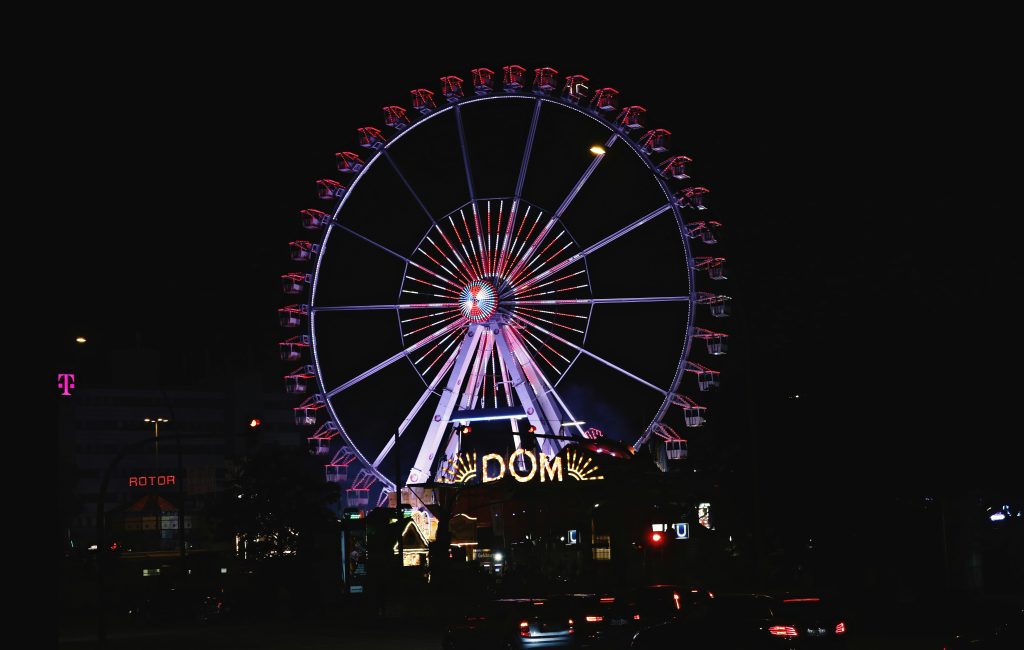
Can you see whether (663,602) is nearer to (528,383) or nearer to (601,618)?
(601,618)

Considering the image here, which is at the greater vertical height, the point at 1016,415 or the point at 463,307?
the point at 463,307

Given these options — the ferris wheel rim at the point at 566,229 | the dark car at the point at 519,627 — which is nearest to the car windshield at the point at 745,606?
the dark car at the point at 519,627

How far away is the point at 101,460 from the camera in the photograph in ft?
448

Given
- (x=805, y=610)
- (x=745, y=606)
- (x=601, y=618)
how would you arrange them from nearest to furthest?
(x=745, y=606) → (x=805, y=610) → (x=601, y=618)

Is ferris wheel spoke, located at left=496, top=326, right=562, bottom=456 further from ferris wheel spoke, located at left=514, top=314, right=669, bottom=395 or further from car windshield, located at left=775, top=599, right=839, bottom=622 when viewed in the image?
car windshield, located at left=775, top=599, right=839, bottom=622

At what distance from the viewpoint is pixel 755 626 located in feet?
61.0

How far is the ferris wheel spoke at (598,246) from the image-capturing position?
169 feet

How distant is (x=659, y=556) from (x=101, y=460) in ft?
336

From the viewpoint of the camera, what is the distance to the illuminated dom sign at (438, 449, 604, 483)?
64.1m

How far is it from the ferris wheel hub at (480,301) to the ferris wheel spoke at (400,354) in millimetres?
1110

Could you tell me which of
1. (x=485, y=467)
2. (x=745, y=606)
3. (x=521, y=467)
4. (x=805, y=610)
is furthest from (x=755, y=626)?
(x=485, y=467)

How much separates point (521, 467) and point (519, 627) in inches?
1563

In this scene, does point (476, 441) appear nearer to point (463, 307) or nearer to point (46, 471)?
point (463, 307)

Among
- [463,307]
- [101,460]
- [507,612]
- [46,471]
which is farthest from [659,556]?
[101,460]
